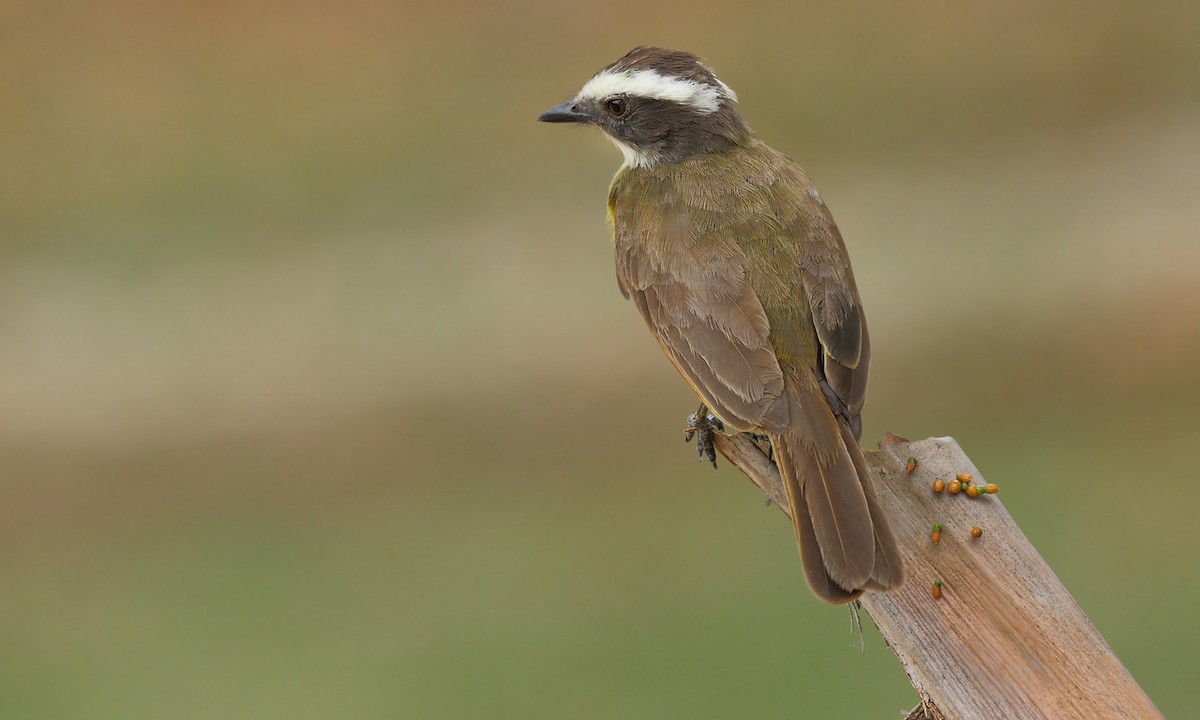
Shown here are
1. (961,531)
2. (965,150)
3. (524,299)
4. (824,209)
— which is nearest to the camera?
(961,531)

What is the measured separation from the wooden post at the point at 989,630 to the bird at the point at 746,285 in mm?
128

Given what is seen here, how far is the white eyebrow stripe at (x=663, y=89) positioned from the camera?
18.1 ft

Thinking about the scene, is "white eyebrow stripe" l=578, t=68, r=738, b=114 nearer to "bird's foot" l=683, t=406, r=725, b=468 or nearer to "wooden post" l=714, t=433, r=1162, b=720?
"bird's foot" l=683, t=406, r=725, b=468

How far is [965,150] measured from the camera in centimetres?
1377

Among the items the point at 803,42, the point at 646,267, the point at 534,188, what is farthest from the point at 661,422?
the point at 646,267

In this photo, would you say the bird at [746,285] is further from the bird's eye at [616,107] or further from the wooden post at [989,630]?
the wooden post at [989,630]

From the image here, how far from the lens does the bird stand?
4004 mm

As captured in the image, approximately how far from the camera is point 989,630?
3293 millimetres

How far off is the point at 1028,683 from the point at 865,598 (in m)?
0.49

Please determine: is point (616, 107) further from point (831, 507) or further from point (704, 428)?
point (831, 507)

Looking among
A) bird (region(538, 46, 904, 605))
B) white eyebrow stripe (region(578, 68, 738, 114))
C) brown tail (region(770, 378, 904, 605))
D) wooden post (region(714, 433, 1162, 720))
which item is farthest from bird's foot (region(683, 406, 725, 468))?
wooden post (region(714, 433, 1162, 720))

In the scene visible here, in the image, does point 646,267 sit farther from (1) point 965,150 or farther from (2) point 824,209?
(1) point 965,150

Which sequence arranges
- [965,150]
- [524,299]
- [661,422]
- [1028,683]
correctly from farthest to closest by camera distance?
[965,150] < [524,299] < [661,422] < [1028,683]

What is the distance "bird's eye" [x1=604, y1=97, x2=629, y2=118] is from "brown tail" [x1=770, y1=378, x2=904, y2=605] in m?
1.56
